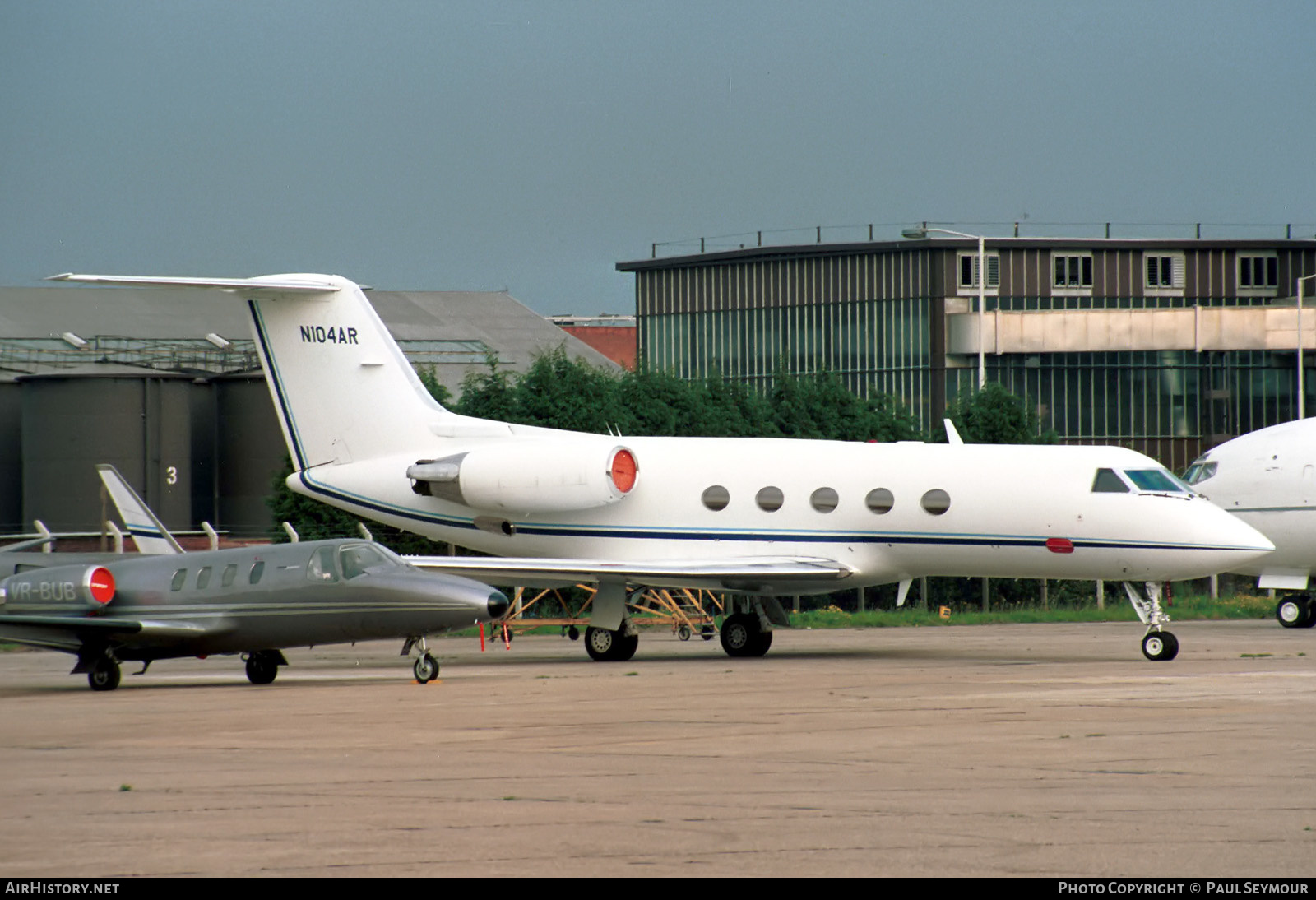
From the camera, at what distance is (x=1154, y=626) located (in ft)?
74.8

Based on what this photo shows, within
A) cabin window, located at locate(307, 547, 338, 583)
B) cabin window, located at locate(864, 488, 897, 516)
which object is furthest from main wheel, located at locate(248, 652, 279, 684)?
cabin window, located at locate(864, 488, 897, 516)

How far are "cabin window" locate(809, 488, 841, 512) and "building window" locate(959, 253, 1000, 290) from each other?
48.7m

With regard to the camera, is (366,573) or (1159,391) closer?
(366,573)

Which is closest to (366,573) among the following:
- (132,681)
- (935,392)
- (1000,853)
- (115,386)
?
(132,681)

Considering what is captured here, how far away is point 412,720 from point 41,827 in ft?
20.3

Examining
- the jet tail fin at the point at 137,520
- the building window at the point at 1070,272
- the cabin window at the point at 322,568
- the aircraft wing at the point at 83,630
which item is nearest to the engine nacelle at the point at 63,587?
the aircraft wing at the point at 83,630

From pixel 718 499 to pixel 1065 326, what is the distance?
44954 millimetres

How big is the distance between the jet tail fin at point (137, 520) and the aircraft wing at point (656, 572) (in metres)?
3.58

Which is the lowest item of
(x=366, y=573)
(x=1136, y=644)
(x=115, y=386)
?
(x=1136, y=644)

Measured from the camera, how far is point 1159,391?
72.0 metres

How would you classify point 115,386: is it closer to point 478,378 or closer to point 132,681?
point 478,378

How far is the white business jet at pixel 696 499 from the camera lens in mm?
23641

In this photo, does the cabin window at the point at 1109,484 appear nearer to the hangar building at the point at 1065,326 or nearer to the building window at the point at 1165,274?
the hangar building at the point at 1065,326

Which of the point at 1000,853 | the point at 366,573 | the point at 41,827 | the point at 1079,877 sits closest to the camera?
the point at 1079,877
